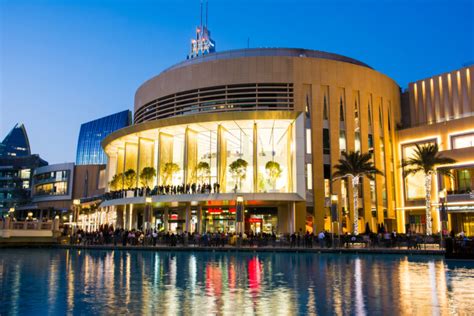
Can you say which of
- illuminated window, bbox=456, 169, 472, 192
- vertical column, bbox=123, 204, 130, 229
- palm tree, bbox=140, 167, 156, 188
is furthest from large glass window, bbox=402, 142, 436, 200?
vertical column, bbox=123, 204, 130, 229

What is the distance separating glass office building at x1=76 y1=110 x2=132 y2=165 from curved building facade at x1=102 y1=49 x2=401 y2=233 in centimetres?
10775

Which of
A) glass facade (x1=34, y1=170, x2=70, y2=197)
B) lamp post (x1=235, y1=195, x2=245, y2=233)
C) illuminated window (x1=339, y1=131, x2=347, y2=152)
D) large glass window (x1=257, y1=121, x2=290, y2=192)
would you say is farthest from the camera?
glass facade (x1=34, y1=170, x2=70, y2=197)

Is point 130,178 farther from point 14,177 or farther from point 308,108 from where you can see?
point 14,177

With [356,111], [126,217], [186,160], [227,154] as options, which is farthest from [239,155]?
[126,217]

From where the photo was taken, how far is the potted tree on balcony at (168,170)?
167 ft

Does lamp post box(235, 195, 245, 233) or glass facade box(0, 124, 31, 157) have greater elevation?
glass facade box(0, 124, 31, 157)

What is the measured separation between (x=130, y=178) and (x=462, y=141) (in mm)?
37120

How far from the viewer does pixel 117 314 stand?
9.80m

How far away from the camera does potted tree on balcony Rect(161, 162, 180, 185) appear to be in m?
50.8

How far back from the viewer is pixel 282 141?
172 feet

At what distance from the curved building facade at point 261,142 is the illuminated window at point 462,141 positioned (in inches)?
290

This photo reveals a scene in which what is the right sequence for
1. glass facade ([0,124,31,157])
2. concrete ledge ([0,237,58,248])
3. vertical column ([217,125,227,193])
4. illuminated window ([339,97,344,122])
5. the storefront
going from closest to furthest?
concrete ledge ([0,237,58,248]), vertical column ([217,125,227,193]), the storefront, illuminated window ([339,97,344,122]), glass facade ([0,124,31,157])

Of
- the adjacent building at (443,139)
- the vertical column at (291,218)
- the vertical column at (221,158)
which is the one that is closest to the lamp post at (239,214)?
the vertical column at (221,158)

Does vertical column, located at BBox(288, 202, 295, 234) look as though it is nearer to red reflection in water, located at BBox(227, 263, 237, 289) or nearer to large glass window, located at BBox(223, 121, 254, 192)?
large glass window, located at BBox(223, 121, 254, 192)
